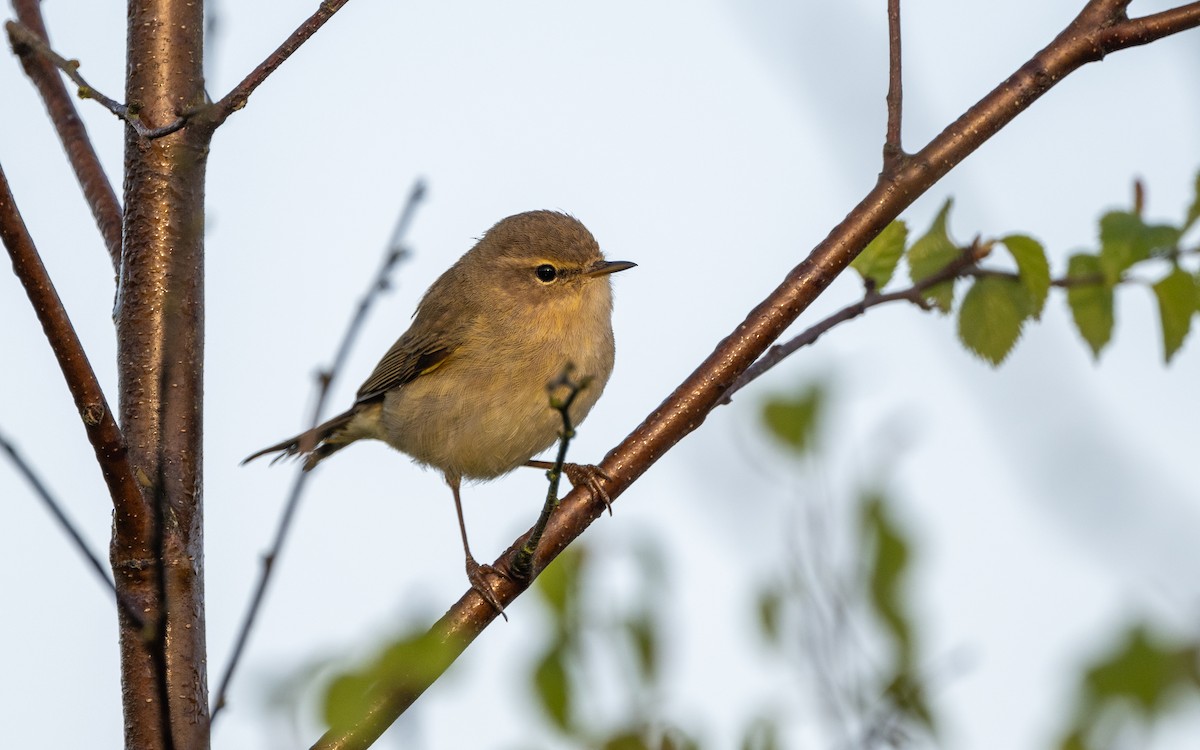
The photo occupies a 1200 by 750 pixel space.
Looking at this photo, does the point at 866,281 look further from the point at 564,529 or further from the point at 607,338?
the point at 607,338

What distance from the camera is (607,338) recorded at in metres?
6.54

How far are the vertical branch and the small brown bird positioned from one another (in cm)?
214

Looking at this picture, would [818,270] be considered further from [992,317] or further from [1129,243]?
[1129,243]

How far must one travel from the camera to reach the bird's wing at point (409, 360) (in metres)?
6.76

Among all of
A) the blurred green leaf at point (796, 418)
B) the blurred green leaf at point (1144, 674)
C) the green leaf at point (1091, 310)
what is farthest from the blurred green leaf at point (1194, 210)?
the blurred green leaf at point (1144, 674)

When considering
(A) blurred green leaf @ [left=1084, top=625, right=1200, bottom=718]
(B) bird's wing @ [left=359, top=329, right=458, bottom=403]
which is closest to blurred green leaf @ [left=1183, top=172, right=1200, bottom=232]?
(A) blurred green leaf @ [left=1084, top=625, right=1200, bottom=718]

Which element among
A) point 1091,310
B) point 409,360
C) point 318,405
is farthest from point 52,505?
point 409,360

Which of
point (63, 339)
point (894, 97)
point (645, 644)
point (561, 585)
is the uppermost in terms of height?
point (63, 339)

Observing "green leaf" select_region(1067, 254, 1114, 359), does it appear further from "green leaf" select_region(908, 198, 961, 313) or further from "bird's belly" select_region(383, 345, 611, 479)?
"bird's belly" select_region(383, 345, 611, 479)

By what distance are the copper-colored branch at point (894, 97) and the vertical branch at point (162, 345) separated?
1980 millimetres

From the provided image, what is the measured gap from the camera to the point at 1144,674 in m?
2.19

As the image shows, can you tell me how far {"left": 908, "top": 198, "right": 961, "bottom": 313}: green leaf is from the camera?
4121 mm

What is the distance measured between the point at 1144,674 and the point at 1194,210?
2.07m

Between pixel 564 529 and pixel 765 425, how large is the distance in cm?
152
